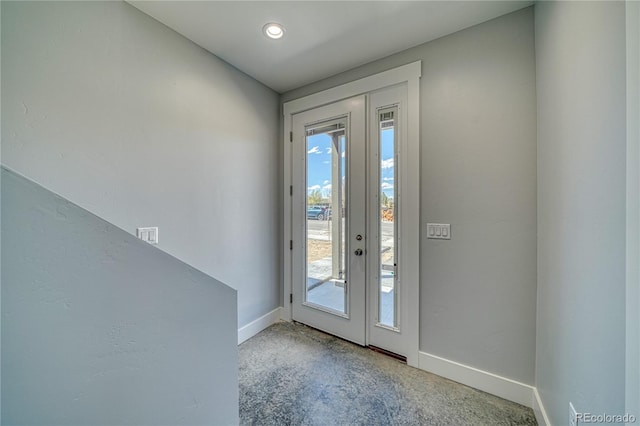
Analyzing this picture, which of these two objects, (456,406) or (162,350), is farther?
(456,406)

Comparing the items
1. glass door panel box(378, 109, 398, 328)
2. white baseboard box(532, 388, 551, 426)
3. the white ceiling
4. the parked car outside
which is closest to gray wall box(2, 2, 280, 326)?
the white ceiling

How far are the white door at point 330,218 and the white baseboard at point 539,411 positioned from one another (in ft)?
3.96

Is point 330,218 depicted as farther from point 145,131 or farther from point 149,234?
point 145,131

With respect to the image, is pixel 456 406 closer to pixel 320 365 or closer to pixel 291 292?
pixel 320 365

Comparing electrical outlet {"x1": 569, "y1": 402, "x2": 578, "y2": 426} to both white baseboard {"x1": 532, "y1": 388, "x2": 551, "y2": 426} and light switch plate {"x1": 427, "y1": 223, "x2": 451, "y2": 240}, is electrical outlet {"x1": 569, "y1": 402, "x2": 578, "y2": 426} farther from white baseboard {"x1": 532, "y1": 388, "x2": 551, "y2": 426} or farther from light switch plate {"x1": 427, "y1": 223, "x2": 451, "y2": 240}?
light switch plate {"x1": 427, "y1": 223, "x2": 451, "y2": 240}

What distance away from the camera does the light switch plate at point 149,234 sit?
1689mm

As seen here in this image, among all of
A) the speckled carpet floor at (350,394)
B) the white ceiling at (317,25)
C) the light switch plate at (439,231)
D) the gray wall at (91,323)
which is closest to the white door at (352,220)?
the light switch plate at (439,231)

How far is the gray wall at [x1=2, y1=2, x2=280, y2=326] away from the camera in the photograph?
129 centimetres

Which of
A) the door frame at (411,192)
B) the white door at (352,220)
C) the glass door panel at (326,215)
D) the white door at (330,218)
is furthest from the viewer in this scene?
the glass door panel at (326,215)

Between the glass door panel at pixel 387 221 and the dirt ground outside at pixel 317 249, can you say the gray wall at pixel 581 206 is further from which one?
the dirt ground outside at pixel 317 249

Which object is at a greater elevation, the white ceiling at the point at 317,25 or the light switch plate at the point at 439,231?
the white ceiling at the point at 317,25

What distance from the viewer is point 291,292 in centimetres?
278

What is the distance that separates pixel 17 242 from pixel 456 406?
224 centimetres

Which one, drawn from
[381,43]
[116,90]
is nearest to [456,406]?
[381,43]
